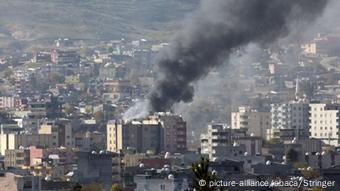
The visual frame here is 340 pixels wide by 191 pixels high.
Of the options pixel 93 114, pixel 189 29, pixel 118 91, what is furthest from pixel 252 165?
pixel 118 91

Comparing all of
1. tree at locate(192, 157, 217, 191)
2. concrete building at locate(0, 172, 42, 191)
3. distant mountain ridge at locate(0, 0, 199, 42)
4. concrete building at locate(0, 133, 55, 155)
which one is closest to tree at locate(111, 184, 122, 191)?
concrete building at locate(0, 172, 42, 191)

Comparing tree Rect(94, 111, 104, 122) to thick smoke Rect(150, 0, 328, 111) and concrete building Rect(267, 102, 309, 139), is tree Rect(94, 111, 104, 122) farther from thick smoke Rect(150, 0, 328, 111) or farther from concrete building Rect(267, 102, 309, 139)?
thick smoke Rect(150, 0, 328, 111)

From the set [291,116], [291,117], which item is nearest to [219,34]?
[291,117]

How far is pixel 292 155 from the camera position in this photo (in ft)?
245

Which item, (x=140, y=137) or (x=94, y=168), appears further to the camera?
(x=140, y=137)

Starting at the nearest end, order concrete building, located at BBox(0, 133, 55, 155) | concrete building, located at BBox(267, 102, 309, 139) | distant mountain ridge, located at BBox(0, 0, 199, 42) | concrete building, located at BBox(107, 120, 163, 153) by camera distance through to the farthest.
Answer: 1. concrete building, located at BBox(107, 120, 163, 153)
2. concrete building, located at BBox(0, 133, 55, 155)
3. concrete building, located at BBox(267, 102, 309, 139)
4. distant mountain ridge, located at BBox(0, 0, 199, 42)

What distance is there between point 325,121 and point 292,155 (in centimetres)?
2040

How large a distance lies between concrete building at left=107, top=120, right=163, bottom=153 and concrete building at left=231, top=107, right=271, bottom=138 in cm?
957

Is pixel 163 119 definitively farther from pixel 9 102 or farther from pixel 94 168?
pixel 9 102

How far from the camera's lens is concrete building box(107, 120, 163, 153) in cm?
8200

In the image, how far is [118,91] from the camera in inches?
5197

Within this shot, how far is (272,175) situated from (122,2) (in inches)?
5185

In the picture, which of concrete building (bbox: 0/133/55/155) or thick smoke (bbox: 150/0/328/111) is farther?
concrete building (bbox: 0/133/55/155)

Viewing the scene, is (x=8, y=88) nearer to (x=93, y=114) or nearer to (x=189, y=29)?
(x=93, y=114)
